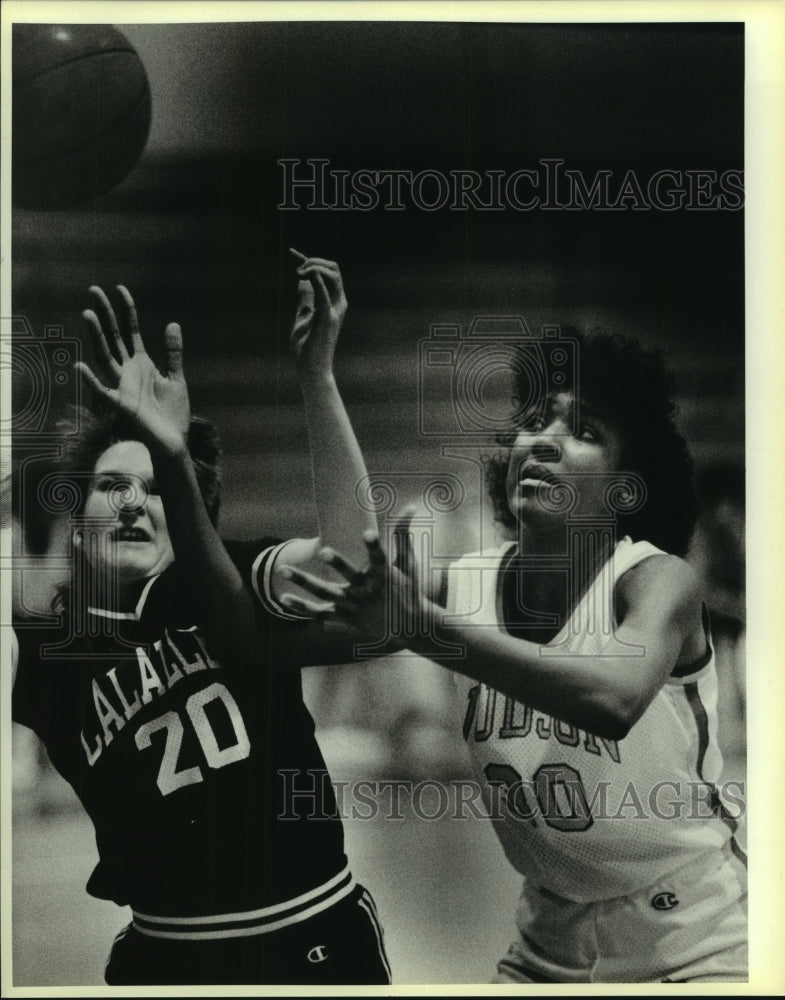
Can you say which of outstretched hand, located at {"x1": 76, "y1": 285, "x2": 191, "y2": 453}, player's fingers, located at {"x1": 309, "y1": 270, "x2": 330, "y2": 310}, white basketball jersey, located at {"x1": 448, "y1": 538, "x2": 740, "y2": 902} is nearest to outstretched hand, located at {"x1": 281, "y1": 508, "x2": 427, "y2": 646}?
white basketball jersey, located at {"x1": 448, "y1": 538, "x2": 740, "y2": 902}

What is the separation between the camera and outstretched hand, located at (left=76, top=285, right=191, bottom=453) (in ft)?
6.10

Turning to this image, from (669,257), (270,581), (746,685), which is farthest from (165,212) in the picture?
(746,685)

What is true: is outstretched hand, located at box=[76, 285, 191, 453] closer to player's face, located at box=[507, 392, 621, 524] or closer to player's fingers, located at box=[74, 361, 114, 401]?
player's fingers, located at box=[74, 361, 114, 401]

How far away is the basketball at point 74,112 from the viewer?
6.18ft

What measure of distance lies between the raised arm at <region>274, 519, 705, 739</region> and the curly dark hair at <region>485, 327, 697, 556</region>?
0.12 m

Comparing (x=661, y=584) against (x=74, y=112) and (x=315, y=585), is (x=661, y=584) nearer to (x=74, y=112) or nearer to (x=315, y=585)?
(x=315, y=585)

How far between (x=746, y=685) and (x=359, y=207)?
1.42 meters

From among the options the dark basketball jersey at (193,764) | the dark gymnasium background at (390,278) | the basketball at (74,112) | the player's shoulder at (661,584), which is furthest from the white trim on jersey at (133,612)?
the player's shoulder at (661,584)

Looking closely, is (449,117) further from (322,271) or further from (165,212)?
(165,212)

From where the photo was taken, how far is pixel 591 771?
1.85 m

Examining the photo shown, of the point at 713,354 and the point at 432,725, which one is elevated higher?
the point at 713,354

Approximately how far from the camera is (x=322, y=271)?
188 cm

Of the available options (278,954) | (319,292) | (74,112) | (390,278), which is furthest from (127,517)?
(278,954)

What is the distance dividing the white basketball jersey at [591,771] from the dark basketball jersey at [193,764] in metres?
0.39
